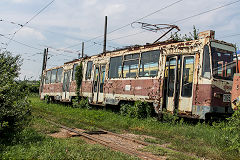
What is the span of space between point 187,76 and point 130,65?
11.1 feet

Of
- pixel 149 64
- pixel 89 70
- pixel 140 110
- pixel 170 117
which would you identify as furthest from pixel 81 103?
pixel 170 117

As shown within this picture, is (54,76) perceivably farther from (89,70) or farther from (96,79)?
(96,79)

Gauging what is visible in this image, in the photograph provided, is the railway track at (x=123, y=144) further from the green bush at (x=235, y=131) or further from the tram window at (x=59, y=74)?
the tram window at (x=59, y=74)

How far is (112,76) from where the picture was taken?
12945 millimetres

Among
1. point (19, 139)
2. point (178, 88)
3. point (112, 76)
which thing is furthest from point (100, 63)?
point (19, 139)

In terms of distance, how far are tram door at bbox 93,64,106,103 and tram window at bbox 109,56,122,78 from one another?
83cm

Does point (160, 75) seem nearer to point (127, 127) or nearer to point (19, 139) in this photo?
point (127, 127)

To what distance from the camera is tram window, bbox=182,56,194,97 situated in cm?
888

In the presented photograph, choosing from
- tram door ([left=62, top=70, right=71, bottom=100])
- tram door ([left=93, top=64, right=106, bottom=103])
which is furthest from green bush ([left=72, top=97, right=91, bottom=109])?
tram door ([left=62, top=70, right=71, bottom=100])

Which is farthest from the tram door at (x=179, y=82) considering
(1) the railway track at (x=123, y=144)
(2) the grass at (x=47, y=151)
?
(2) the grass at (x=47, y=151)

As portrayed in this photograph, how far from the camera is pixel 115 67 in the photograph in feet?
42.2

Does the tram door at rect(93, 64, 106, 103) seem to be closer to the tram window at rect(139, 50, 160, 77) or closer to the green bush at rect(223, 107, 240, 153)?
the tram window at rect(139, 50, 160, 77)

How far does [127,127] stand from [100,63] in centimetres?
609

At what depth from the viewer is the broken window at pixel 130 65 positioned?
445 inches
